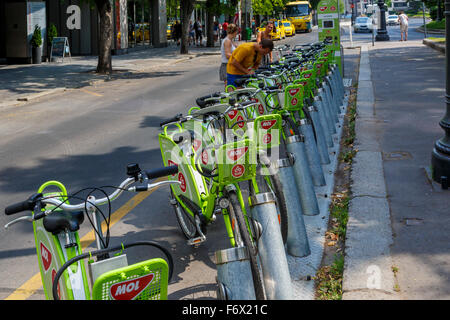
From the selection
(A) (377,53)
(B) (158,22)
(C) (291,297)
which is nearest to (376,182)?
(C) (291,297)

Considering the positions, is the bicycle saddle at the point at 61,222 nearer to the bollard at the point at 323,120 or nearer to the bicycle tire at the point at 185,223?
the bicycle tire at the point at 185,223

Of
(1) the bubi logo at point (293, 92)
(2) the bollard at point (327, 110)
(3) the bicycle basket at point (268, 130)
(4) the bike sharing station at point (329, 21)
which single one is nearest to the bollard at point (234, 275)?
(3) the bicycle basket at point (268, 130)

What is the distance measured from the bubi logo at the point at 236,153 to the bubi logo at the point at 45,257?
136 cm

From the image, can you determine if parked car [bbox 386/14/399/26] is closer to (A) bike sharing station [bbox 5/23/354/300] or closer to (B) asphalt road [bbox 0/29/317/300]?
(B) asphalt road [bbox 0/29/317/300]

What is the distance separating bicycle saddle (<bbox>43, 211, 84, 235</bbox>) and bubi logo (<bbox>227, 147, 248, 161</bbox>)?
1.27 meters

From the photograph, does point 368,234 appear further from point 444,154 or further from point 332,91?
point 332,91

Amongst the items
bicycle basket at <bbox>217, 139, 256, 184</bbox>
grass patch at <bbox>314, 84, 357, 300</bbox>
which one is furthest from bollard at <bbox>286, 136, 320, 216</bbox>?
bicycle basket at <bbox>217, 139, 256, 184</bbox>

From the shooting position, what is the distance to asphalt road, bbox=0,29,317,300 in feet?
16.9

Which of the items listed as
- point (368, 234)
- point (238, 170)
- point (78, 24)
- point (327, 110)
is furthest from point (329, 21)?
point (78, 24)

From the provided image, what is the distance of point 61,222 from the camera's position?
329 centimetres

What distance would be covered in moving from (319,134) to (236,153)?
Result: 13.5 feet

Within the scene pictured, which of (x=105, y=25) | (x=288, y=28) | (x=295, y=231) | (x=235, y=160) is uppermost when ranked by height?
(x=288, y=28)

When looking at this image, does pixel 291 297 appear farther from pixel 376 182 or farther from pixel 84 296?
pixel 376 182

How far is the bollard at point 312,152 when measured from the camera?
7.17 m
